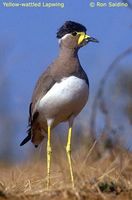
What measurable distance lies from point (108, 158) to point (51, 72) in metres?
3.36

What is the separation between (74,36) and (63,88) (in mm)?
632

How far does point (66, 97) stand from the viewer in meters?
6.46

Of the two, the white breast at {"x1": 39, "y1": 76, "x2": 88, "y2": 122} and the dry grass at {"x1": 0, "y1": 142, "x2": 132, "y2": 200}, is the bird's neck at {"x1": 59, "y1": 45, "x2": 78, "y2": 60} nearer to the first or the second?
the white breast at {"x1": 39, "y1": 76, "x2": 88, "y2": 122}

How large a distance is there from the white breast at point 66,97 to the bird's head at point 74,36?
486mm

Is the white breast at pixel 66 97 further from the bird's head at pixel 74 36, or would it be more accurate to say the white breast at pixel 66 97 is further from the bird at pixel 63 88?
the bird's head at pixel 74 36

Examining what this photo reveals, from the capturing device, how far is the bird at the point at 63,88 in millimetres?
6457

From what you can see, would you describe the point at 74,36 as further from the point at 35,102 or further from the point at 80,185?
the point at 80,185

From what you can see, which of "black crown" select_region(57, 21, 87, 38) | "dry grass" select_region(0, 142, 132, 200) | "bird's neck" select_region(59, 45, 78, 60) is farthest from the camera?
"black crown" select_region(57, 21, 87, 38)

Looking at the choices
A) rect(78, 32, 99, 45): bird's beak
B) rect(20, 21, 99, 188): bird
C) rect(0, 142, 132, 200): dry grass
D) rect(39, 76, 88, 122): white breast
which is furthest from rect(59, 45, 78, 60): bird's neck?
rect(0, 142, 132, 200): dry grass

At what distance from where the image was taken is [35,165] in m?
7.16

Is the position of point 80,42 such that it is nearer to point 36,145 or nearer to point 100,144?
point 36,145

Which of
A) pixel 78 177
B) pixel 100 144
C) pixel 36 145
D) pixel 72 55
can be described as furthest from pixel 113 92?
pixel 78 177

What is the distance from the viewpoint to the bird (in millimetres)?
6457

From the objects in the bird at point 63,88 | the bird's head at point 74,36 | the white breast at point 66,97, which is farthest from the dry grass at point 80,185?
the bird's head at point 74,36
